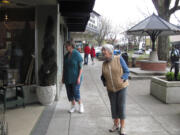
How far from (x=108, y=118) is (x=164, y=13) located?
14.6 metres

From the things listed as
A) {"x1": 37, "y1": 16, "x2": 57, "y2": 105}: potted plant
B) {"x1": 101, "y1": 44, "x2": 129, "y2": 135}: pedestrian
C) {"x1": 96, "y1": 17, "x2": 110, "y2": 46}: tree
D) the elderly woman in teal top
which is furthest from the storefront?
{"x1": 96, "y1": 17, "x2": 110, "y2": 46}: tree

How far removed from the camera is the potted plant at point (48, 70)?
5.79m

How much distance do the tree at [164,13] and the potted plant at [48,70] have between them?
43.9 feet

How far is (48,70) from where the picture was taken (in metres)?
5.82

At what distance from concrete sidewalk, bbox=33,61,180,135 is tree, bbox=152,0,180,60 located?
37.9ft

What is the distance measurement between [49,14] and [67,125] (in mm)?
3367

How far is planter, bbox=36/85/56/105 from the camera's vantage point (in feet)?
18.8

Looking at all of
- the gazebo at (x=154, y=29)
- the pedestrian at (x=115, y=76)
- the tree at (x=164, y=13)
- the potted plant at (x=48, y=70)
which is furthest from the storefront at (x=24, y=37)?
the tree at (x=164, y=13)

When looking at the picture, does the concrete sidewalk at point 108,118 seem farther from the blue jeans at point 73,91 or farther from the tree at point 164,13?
the tree at point 164,13

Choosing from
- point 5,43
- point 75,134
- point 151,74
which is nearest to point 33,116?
point 75,134

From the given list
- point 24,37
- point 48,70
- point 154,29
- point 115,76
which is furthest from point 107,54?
point 154,29

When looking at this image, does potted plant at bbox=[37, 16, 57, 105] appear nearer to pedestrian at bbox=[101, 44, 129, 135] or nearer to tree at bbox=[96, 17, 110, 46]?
pedestrian at bbox=[101, 44, 129, 135]

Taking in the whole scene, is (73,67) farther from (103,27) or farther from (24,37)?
(103,27)

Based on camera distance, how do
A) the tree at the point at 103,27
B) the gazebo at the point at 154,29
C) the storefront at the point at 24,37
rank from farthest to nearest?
the tree at the point at 103,27 < the gazebo at the point at 154,29 < the storefront at the point at 24,37
